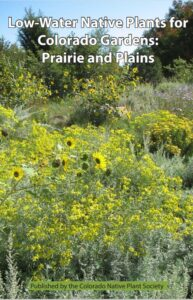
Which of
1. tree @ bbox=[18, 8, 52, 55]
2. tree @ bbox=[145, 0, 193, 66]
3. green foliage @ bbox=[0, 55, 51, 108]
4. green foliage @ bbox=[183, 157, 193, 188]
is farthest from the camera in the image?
→ tree @ bbox=[145, 0, 193, 66]

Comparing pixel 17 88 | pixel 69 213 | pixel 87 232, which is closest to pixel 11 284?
pixel 87 232

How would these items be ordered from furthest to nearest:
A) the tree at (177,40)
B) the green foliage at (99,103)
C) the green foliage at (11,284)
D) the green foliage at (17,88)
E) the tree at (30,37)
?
1. the tree at (177,40)
2. the tree at (30,37)
3. the green foliage at (17,88)
4. the green foliage at (99,103)
5. the green foliage at (11,284)

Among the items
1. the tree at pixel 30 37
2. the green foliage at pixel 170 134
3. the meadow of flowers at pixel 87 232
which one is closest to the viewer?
the meadow of flowers at pixel 87 232

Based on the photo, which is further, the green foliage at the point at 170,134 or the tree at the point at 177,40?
the tree at the point at 177,40

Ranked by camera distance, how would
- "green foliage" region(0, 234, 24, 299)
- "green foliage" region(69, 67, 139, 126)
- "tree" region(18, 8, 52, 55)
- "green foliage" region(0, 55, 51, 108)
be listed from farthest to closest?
"tree" region(18, 8, 52, 55) < "green foliage" region(0, 55, 51, 108) < "green foliage" region(69, 67, 139, 126) < "green foliage" region(0, 234, 24, 299)

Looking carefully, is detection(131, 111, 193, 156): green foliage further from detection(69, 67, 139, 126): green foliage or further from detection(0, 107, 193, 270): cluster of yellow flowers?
detection(0, 107, 193, 270): cluster of yellow flowers

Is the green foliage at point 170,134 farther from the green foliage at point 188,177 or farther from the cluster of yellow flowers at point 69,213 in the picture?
the cluster of yellow flowers at point 69,213

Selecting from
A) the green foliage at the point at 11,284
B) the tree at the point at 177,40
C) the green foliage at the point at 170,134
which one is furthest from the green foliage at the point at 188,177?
the tree at the point at 177,40

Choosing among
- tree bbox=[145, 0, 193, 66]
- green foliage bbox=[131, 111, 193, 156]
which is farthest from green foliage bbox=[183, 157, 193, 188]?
tree bbox=[145, 0, 193, 66]

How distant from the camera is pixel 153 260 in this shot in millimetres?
3135

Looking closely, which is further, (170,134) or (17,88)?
(17,88)

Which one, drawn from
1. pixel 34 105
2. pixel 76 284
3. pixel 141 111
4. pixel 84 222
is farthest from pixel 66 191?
pixel 34 105

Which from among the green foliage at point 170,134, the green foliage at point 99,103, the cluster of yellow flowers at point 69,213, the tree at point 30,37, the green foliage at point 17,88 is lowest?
the cluster of yellow flowers at point 69,213

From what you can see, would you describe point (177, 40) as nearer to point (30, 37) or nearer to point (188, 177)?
point (30, 37)
